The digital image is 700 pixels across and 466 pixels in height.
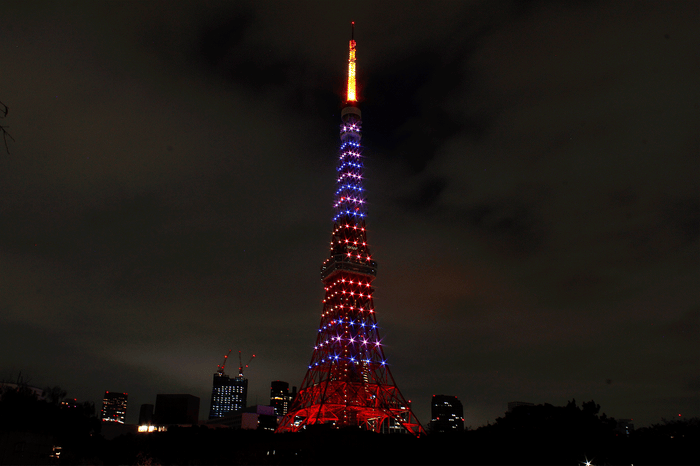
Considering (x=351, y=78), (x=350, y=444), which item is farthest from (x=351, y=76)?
(x=350, y=444)

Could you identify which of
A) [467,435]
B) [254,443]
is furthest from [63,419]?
[467,435]

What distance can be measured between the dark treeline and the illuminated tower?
11620 mm

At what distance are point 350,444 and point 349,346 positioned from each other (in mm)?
23246

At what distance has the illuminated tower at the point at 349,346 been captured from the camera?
79.4 metres

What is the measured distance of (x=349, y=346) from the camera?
8312cm

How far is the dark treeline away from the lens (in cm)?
5094

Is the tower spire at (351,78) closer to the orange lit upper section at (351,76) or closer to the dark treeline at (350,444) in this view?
the orange lit upper section at (351,76)

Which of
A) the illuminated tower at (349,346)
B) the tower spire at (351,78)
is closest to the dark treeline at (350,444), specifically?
the illuminated tower at (349,346)

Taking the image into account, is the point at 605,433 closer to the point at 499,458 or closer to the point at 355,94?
the point at 499,458

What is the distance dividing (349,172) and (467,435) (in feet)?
168

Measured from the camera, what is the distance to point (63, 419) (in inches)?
2746

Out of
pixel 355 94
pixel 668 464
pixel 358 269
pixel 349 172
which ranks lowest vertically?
pixel 668 464

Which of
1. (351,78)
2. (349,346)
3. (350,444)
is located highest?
(351,78)

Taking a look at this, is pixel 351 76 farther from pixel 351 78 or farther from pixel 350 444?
pixel 350 444
